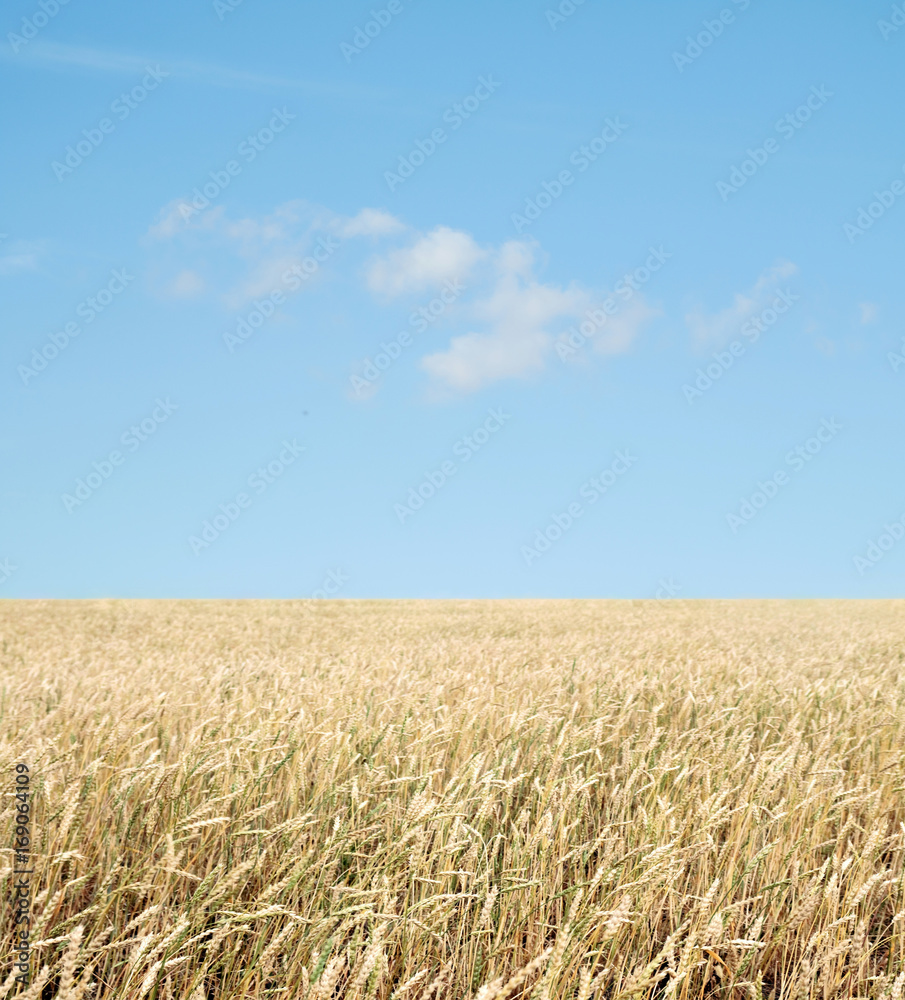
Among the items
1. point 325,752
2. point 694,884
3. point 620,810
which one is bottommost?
point 694,884

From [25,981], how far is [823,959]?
94.2 inches

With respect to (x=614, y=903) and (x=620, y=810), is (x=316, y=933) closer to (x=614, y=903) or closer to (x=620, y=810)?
(x=614, y=903)

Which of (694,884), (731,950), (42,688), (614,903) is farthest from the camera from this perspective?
(42,688)

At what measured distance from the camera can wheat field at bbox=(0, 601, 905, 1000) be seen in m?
2.30

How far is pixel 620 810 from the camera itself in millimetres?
3572

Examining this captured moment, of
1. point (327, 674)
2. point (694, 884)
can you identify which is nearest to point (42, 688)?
point (327, 674)

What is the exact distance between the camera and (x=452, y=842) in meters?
2.72

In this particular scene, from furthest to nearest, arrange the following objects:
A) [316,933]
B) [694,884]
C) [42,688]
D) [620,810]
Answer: [42,688]
[620,810]
[694,884]
[316,933]

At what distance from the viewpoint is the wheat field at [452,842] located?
7.54 feet

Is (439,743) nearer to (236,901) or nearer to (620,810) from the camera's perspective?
(620,810)

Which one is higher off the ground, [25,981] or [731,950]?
[25,981]

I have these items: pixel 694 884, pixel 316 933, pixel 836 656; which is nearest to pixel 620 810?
pixel 694 884

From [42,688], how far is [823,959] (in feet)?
17.8

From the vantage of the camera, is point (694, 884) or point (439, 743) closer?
point (694, 884)
